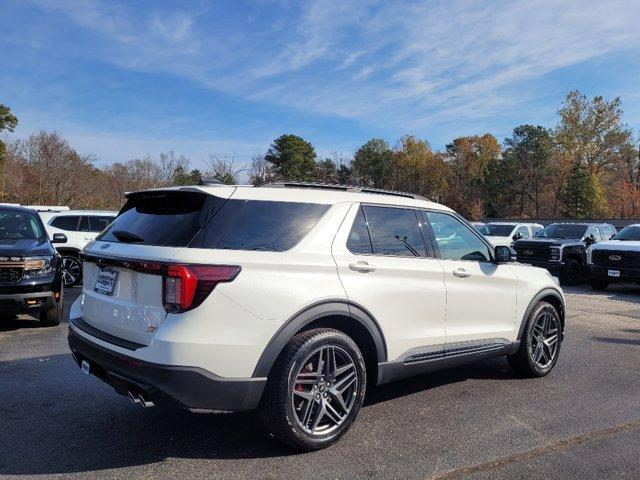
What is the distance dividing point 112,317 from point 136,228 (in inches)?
25.2

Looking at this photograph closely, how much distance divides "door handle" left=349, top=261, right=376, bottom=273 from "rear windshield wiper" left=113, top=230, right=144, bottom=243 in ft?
4.78

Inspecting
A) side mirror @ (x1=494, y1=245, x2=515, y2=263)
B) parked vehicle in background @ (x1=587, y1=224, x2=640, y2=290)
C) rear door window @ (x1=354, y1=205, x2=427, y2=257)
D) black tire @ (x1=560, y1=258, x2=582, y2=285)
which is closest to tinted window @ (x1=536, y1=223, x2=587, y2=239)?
black tire @ (x1=560, y1=258, x2=582, y2=285)

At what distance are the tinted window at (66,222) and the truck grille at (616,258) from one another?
1322cm

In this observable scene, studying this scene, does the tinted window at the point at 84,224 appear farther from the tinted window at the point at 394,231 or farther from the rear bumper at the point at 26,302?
the tinted window at the point at 394,231

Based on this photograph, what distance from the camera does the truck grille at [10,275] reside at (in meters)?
6.90

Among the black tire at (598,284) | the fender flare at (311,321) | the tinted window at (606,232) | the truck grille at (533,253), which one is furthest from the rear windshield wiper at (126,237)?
the tinted window at (606,232)

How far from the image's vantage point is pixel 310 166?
57.7 m

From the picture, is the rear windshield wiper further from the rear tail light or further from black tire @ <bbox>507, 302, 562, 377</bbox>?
black tire @ <bbox>507, 302, 562, 377</bbox>

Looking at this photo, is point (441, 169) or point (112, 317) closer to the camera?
point (112, 317)

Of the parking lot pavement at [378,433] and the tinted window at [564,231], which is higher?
→ the tinted window at [564,231]

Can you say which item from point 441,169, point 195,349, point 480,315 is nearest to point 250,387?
point 195,349

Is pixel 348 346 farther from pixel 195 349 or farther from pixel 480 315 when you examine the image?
pixel 480 315

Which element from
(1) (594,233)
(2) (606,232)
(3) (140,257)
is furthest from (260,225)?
(2) (606,232)

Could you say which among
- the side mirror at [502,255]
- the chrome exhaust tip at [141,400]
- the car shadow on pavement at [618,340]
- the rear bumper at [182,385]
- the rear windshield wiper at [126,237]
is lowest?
the car shadow on pavement at [618,340]
